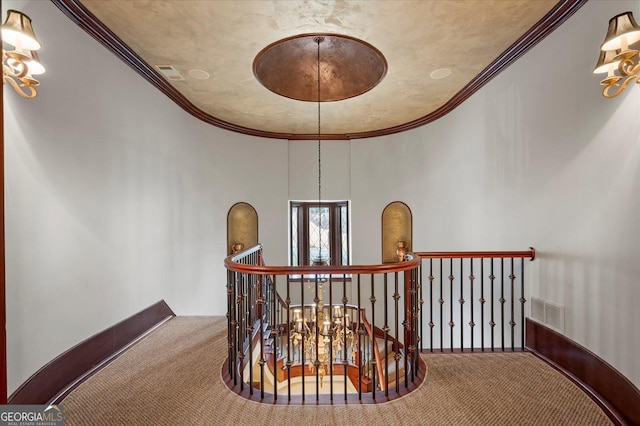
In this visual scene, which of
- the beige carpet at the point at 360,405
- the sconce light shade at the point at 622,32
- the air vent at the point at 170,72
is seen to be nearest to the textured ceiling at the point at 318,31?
the air vent at the point at 170,72

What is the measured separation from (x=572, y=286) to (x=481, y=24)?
2444 millimetres

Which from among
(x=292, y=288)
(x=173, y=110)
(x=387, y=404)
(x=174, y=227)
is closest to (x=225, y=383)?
(x=387, y=404)

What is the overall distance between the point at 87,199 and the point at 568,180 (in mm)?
4116

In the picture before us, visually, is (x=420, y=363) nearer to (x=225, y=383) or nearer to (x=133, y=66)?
(x=225, y=383)

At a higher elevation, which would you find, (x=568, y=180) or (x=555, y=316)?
(x=568, y=180)

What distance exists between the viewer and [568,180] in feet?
8.87

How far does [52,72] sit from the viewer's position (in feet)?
8.05

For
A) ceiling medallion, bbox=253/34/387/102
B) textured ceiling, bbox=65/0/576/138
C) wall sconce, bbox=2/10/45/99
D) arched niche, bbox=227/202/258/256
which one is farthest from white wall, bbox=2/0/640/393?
ceiling medallion, bbox=253/34/387/102

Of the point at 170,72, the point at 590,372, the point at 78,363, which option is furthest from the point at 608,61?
the point at 78,363

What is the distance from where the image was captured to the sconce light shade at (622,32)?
1918mm

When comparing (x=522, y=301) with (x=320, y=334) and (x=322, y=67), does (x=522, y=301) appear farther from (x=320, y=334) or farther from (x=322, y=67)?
(x=322, y=67)

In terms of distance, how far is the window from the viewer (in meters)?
7.61

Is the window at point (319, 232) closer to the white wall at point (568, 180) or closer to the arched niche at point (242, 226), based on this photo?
the arched niche at point (242, 226)

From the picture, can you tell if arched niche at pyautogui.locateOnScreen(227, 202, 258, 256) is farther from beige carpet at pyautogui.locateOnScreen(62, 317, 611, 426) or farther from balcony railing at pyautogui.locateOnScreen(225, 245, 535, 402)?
beige carpet at pyautogui.locateOnScreen(62, 317, 611, 426)
